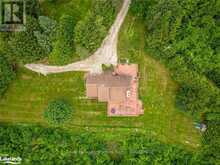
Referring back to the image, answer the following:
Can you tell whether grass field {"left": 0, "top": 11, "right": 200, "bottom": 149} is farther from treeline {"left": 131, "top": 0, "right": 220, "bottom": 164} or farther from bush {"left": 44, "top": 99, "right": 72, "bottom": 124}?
treeline {"left": 131, "top": 0, "right": 220, "bottom": 164}

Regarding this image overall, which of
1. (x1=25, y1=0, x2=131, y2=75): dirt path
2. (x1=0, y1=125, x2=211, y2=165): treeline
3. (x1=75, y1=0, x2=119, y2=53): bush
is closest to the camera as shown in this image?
(x1=75, y1=0, x2=119, y2=53): bush

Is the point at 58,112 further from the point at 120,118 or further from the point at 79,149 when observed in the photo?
the point at 120,118

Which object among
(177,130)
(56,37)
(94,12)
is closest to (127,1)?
(94,12)

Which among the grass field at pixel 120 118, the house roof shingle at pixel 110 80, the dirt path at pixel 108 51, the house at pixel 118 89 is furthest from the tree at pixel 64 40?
the house at pixel 118 89

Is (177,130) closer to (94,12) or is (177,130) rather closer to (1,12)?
(94,12)

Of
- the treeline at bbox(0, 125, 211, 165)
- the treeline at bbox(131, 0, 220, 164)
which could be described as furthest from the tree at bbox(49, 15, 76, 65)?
the treeline at bbox(0, 125, 211, 165)

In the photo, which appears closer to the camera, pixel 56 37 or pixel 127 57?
pixel 56 37

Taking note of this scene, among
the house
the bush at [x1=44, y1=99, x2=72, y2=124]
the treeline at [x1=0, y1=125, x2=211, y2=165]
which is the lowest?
the treeline at [x1=0, y1=125, x2=211, y2=165]
